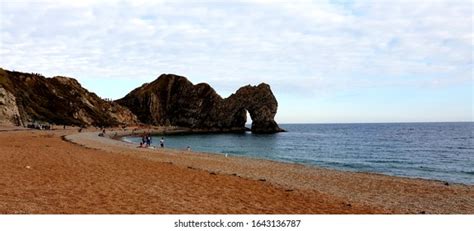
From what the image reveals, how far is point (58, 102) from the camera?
5300 inches

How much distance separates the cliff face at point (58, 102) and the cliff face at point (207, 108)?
72.9ft

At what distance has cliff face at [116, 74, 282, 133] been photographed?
481 feet

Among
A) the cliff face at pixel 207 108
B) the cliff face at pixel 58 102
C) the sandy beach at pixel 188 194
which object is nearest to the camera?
the sandy beach at pixel 188 194

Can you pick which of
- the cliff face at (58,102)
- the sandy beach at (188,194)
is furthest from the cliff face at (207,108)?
the sandy beach at (188,194)

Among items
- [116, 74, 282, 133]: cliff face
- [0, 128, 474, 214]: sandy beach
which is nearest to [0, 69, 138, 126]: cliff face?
[116, 74, 282, 133]: cliff face

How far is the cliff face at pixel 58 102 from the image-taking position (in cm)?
11600

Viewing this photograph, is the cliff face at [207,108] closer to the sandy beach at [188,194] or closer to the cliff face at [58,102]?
the cliff face at [58,102]

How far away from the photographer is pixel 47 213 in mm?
9828

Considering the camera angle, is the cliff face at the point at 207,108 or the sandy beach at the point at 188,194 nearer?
the sandy beach at the point at 188,194

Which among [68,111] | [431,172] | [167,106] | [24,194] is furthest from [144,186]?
[167,106]

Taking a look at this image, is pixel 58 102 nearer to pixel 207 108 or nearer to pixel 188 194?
pixel 207 108

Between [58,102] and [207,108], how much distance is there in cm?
6087

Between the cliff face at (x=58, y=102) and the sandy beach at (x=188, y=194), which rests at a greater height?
the cliff face at (x=58, y=102)
